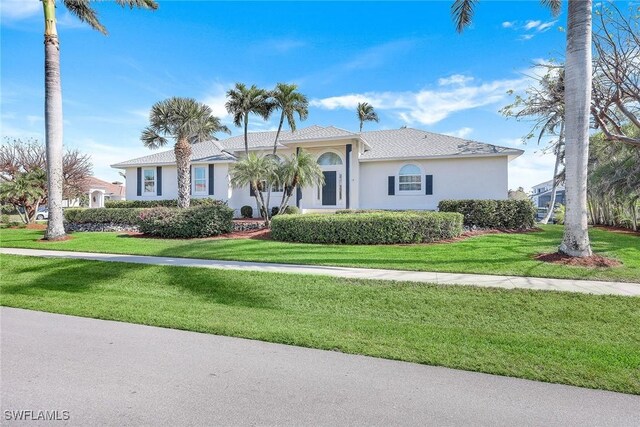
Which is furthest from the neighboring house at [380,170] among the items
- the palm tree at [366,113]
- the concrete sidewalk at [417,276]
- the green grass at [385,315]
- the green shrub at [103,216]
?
the palm tree at [366,113]

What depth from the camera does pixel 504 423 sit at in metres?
A: 2.69

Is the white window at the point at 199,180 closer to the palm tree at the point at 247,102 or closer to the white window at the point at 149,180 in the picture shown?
the white window at the point at 149,180

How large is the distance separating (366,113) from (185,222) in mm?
30169

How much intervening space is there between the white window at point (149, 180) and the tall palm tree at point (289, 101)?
35.9 feet

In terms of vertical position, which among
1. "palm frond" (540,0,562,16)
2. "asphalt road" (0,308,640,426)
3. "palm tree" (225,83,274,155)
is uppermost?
"palm frond" (540,0,562,16)

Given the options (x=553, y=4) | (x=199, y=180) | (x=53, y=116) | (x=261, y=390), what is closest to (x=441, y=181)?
(x=553, y=4)

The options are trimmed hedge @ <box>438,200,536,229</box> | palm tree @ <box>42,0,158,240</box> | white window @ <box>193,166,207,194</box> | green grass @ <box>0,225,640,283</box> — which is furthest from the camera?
white window @ <box>193,166,207,194</box>

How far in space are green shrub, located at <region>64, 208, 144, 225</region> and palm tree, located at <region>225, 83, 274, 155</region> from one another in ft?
23.7

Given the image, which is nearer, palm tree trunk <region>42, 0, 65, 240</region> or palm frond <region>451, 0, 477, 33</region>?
palm frond <region>451, 0, 477, 33</region>

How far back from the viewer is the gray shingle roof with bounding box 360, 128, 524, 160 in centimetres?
1823

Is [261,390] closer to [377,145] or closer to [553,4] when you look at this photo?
[553,4]

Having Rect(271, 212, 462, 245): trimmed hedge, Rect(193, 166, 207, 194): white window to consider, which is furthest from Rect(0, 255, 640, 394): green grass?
Rect(193, 166, 207, 194): white window

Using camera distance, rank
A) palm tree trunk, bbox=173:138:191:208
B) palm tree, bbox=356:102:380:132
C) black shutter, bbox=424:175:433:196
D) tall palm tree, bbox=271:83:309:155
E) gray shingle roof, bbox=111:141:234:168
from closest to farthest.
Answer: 1. tall palm tree, bbox=271:83:309:155
2. palm tree trunk, bbox=173:138:191:208
3. black shutter, bbox=424:175:433:196
4. gray shingle roof, bbox=111:141:234:168
5. palm tree, bbox=356:102:380:132

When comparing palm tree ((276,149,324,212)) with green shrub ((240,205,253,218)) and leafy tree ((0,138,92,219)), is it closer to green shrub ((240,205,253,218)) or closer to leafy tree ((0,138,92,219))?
green shrub ((240,205,253,218))
